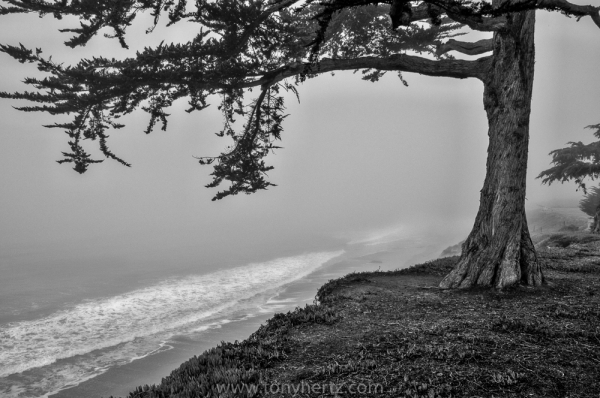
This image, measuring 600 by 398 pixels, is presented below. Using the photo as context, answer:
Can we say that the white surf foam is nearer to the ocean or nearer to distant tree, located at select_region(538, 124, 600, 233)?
the ocean

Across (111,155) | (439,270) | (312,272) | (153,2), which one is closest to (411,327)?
(439,270)

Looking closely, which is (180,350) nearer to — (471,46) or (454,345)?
(454,345)

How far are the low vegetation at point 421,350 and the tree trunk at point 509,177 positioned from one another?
0.53 m

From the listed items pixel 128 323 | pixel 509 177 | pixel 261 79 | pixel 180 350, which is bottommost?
pixel 180 350

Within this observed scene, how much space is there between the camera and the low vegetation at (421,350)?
14.1 ft

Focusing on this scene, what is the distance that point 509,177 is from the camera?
862 cm

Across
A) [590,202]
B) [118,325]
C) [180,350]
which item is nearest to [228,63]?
[180,350]

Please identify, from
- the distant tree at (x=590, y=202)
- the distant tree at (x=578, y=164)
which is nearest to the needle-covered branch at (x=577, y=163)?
the distant tree at (x=578, y=164)

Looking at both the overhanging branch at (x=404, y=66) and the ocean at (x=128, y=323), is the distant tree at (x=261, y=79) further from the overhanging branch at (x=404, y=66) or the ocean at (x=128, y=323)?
the ocean at (x=128, y=323)

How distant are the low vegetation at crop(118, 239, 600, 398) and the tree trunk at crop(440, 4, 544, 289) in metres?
0.53

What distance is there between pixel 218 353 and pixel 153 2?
701 cm

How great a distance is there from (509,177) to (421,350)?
5.33m

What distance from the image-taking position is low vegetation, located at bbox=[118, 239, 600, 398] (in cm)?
430

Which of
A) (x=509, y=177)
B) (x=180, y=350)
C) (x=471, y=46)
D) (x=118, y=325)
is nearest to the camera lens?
(x=509, y=177)
